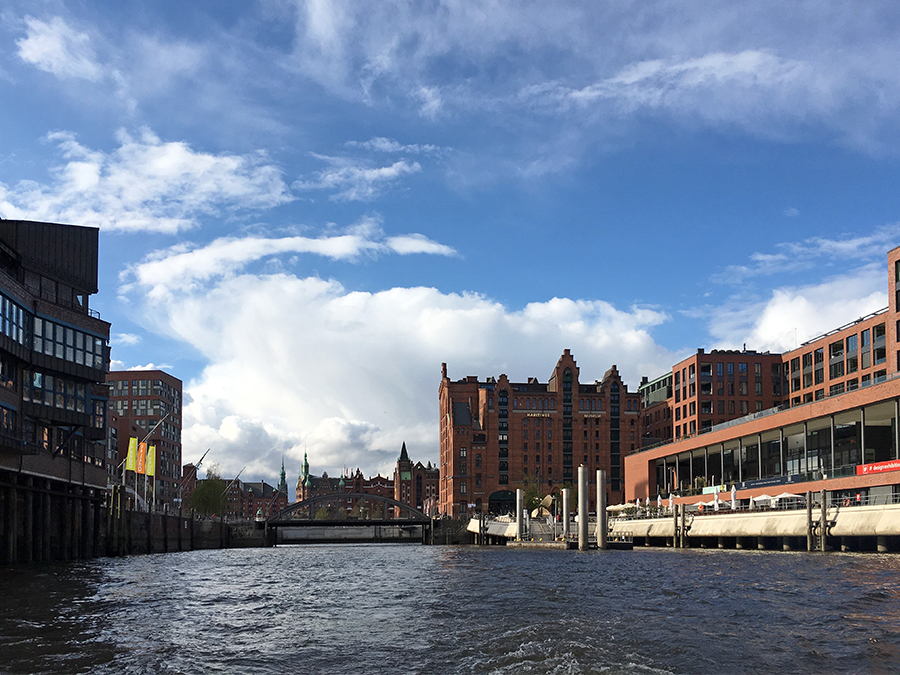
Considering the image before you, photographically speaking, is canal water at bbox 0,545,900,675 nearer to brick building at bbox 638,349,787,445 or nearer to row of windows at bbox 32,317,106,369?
row of windows at bbox 32,317,106,369

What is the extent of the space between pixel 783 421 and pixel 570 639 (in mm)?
79164

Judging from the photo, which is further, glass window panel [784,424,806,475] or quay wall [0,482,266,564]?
glass window panel [784,424,806,475]

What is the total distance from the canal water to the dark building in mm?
17758

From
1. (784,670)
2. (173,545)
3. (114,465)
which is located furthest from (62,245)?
(114,465)

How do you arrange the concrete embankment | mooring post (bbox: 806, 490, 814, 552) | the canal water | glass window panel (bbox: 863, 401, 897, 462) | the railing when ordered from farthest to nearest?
1. glass window panel (bbox: 863, 401, 897, 462)
2. the railing
3. mooring post (bbox: 806, 490, 814, 552)
4. the concrete embankment
5. the canal water

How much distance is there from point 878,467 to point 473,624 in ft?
191

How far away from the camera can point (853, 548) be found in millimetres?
62094

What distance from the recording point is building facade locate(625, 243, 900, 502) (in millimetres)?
79281

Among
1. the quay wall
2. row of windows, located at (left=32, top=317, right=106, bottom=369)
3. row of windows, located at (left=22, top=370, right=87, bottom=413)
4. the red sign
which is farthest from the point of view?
the red sign

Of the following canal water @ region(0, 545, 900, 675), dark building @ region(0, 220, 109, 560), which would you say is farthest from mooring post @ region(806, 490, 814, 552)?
dark building @ region(0, 220, 109, 560)

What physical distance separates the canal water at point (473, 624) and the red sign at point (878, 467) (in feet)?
91.4

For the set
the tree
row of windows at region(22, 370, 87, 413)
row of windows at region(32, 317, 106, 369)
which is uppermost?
row of windows at region(32, 317, 106, 369)

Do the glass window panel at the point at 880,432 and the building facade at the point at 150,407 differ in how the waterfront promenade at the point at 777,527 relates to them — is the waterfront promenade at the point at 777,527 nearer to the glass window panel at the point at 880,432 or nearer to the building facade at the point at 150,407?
the glass window panel at the point at 880,432

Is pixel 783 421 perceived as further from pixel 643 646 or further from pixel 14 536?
pixel 643 646
